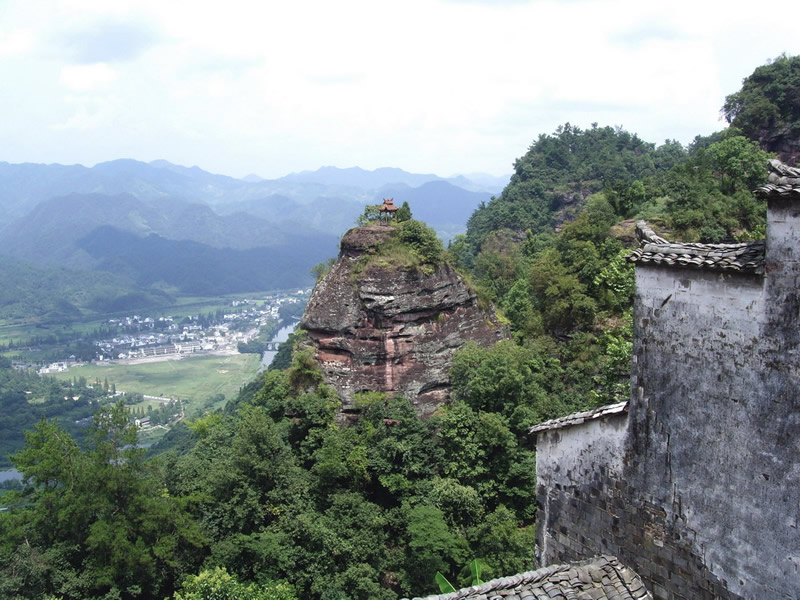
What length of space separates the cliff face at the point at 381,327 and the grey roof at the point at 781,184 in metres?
19.8

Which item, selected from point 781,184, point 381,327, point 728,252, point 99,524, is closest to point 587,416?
point 728,252

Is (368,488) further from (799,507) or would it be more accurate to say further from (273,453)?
(799,507)

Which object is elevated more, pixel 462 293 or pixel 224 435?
pixel 462 293

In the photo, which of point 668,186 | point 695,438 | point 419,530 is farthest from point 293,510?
point 668,186

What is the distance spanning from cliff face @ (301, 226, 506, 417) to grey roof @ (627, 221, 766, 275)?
18696mm

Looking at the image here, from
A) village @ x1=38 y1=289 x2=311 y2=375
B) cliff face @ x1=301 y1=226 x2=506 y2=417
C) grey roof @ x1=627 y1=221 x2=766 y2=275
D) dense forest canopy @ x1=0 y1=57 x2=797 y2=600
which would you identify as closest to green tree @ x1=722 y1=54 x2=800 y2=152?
dense forest canopy @ x1=0 y1=57 x2=797 y2=600

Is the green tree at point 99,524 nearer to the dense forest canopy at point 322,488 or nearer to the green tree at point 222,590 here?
the dense forest canopy at point 322,488

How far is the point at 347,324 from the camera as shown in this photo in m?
25.1

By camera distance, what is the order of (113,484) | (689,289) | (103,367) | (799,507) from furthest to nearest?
(103,367), (113,484), (689,289), (799,507)

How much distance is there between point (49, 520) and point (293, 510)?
7405 millimetres

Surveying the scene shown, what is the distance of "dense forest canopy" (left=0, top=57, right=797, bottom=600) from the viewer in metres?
18.5

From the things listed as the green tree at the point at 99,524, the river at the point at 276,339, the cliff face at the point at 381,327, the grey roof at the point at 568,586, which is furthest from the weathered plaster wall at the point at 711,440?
the river at the point at 276,339

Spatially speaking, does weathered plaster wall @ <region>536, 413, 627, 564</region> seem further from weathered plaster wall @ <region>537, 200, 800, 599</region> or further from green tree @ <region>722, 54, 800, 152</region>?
green tree @ <region>722, 54, 800, 152</region>

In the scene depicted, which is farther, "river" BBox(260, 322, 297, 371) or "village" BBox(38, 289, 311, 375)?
"village" BBox(38, 289, 311, 375)
